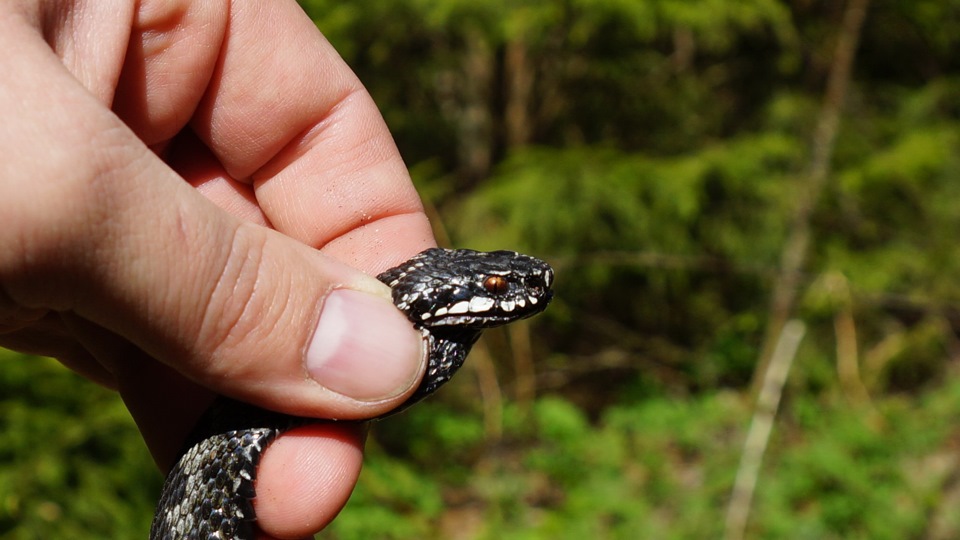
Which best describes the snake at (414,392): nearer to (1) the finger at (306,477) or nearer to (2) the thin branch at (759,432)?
(1) the finger at (306,477)

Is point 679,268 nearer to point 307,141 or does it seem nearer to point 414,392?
point 307,141

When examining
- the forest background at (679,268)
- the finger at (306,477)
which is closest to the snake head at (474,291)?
the finger at (306,477)

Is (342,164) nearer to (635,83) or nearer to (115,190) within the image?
(115,190)

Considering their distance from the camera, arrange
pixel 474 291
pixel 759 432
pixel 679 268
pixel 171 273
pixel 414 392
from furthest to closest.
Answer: pixel 679 268 → pixel 759 432 → pixel 414 392 → pixel 474 291 → pixel 171 273

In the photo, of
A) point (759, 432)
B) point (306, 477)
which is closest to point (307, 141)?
point (306, 477)

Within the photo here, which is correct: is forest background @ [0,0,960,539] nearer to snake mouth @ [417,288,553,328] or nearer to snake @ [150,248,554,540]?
snake @ [150,248,554,540]
